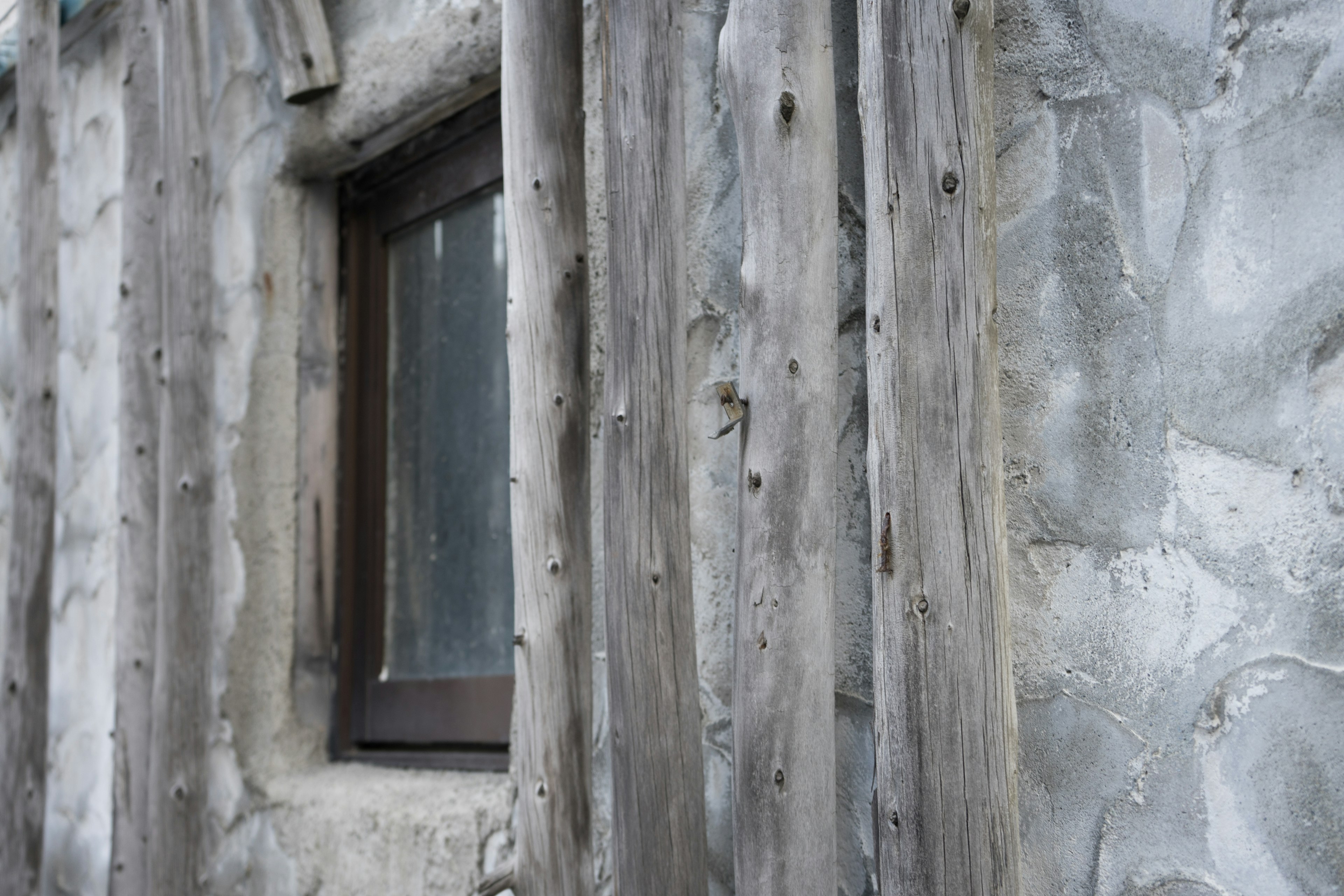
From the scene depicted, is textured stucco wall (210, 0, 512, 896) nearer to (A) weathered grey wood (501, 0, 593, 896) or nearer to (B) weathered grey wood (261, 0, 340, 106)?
(B) weathered grey wood (261, 0, 340, 106)

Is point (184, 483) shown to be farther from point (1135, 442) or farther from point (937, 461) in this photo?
point (1135, 442)

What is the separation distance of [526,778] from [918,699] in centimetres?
59

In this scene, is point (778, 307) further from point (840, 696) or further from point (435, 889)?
point (435, 889)

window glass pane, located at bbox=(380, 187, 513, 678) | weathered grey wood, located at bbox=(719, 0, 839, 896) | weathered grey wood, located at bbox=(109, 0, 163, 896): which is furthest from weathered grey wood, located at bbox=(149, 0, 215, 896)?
weathered grey wood, located at bbox=(719, 0, 839, 896)

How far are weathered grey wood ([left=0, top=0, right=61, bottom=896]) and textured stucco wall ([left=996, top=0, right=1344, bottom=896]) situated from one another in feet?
6.41

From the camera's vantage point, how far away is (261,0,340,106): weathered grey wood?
2.08m

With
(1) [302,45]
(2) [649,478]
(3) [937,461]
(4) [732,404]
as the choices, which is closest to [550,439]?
(2) [649,478]

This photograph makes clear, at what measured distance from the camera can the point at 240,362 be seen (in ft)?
7.31

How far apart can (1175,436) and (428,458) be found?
144 cm

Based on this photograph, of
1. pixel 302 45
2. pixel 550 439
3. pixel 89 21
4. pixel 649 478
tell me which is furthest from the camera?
pixel 89 21

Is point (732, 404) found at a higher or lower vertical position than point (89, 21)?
lower

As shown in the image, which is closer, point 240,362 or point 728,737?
point 728,737

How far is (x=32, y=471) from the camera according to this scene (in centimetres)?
238

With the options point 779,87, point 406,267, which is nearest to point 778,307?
point 779,87
